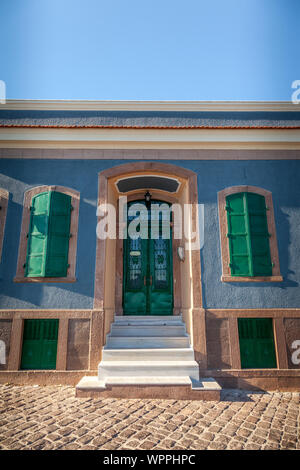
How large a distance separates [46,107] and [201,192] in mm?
4424

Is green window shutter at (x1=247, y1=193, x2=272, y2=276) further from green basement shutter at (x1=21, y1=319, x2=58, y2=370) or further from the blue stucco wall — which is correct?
green basement shutter at (x1=21, y1=319, x2=58, y2=370)

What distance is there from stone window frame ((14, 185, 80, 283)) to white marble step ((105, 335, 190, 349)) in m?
1.61

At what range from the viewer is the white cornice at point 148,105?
6.42 m

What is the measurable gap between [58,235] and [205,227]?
334 centimetres

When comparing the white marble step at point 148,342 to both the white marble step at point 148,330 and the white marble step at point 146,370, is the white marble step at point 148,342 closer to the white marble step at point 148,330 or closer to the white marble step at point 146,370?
the white marble step at point 148,330

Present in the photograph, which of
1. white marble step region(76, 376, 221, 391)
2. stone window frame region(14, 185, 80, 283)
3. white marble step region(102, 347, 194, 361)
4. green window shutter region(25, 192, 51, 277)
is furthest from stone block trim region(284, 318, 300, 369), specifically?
green window shutter region(25, 192, 51, 277)

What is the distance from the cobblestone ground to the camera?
3045 millimetres

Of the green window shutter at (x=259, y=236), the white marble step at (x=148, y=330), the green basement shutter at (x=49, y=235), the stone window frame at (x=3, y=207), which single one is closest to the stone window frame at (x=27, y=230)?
the green basement shutter at (x=49, y=235)

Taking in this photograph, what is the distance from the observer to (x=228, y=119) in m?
6.49

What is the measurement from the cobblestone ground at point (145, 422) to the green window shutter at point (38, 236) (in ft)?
7.67

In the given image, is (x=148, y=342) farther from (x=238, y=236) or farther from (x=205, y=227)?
(x=238, y=236)

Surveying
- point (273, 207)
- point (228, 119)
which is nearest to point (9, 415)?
point (273, 207)
